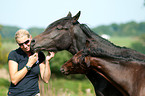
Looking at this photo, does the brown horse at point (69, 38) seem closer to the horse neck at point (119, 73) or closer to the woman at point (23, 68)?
the woman at point (23, 68)

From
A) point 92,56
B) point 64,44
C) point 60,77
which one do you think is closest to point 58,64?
point 60,77

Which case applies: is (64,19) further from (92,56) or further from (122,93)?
(122,93)

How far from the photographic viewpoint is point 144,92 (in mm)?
3227

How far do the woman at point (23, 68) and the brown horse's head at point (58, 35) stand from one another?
455 mm

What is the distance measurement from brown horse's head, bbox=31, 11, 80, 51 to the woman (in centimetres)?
45

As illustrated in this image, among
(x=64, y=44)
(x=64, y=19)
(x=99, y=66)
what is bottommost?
(x=99, y=66)

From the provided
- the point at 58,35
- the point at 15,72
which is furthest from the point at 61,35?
the point at 15,72

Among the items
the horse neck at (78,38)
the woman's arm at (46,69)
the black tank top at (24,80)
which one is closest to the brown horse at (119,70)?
the woman's arm at (46,69)

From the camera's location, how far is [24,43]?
4.01 m

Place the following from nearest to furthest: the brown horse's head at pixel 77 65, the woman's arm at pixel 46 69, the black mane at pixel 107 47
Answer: the brown horse's head at pixel 77 65, the black mane at pixel 107 47, the woman's arm at pixel 46 69

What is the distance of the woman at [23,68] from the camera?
389cm

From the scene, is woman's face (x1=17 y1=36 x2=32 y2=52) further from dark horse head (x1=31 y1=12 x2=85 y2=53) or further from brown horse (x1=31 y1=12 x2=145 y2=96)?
dark horse head (x1=31 y1=12 x2=85 y2=53)

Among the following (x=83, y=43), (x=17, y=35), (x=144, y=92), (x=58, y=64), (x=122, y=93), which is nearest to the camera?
(x=144, y=92)

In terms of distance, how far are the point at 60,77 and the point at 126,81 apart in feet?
67.9
